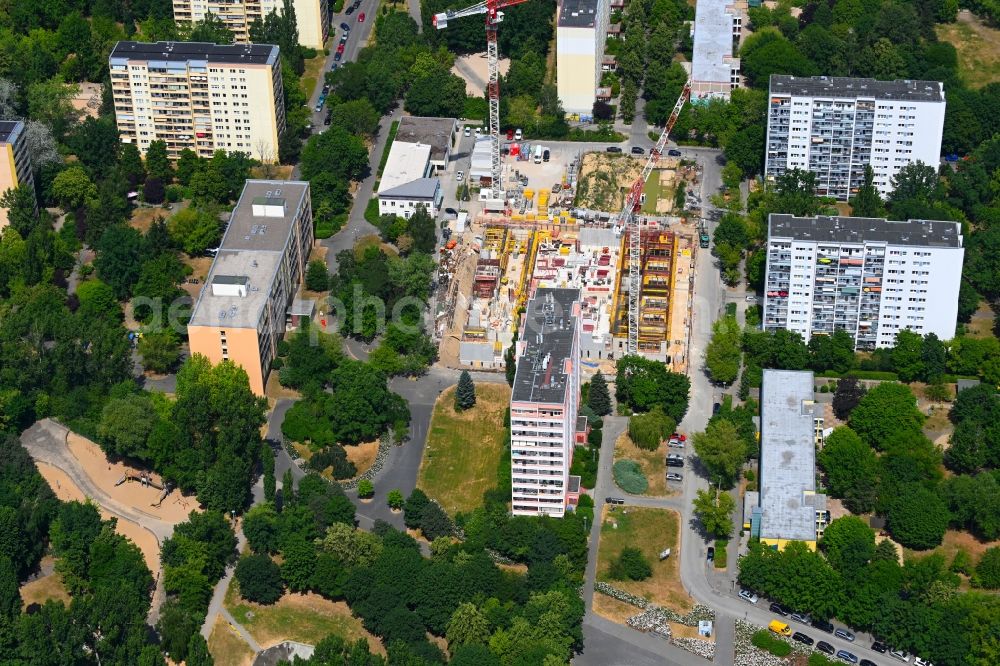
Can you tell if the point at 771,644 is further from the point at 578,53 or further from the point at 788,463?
the point at 578,53

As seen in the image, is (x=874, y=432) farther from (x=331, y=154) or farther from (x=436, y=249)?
(x=331, y=154)

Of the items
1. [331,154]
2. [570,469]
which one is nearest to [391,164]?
[331,154]

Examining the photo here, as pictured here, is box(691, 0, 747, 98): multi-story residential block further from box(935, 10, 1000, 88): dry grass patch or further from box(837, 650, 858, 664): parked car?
box(837, 650, 858, 664): parked car

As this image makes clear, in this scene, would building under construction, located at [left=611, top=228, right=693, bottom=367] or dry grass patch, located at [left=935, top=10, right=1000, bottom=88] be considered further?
dry grass patch, located at [left=935, top=10, right=1000, bottom=88]

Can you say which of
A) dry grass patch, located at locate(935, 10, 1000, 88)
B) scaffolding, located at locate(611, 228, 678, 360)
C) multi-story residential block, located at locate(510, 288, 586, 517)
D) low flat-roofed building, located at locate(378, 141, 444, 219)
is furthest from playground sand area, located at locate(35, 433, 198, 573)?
dry grass patch, located at locate(935, 10, 1000, 88)

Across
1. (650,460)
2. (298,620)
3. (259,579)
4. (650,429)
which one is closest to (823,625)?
(650,460)

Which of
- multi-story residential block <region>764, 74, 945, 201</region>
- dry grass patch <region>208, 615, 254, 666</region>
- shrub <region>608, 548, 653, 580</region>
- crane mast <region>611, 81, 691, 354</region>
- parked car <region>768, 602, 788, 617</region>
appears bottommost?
dry grass patch <region>208, 615, 254, 666</region>

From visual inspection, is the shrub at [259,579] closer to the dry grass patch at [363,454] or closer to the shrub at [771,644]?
the dry grass patch at [363,454]
